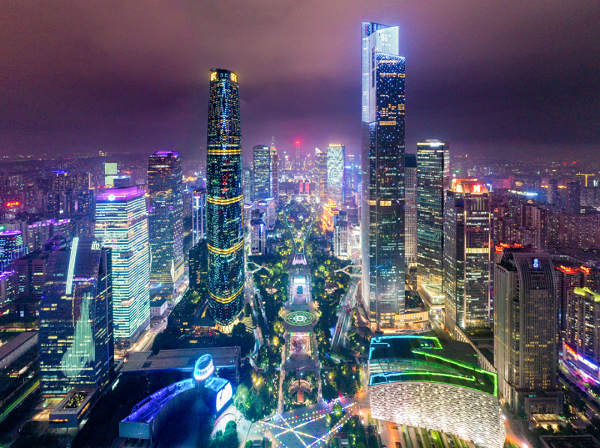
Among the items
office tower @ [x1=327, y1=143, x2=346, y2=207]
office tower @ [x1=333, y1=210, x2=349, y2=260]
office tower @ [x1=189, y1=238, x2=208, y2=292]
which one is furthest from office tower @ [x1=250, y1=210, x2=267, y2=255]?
office tower @ [x1=327, y1=143, x2=346, y2=207]

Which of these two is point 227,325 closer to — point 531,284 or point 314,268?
point 314,268

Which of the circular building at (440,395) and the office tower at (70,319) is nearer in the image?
the circular building at (440,395)

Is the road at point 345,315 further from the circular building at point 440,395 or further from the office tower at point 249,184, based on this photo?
the office tower at point 249,184

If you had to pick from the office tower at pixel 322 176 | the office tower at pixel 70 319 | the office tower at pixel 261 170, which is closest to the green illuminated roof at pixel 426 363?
the office tower at pixel 70 319

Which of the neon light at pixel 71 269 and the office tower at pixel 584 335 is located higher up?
the neon light at pixel 71 269

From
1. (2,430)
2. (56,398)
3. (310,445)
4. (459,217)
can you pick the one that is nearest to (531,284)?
(459,217)

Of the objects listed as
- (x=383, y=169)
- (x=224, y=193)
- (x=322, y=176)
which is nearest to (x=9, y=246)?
(x=224, y=193)

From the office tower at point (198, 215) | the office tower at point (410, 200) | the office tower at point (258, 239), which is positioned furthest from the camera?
the office tower at point (258, 239)

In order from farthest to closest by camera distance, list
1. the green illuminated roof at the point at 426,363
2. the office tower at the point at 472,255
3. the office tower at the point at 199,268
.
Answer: the office tower at the point at 199,268 < the office tower at the point at 472,255 < the green illuminated roof at the point at 426,363
